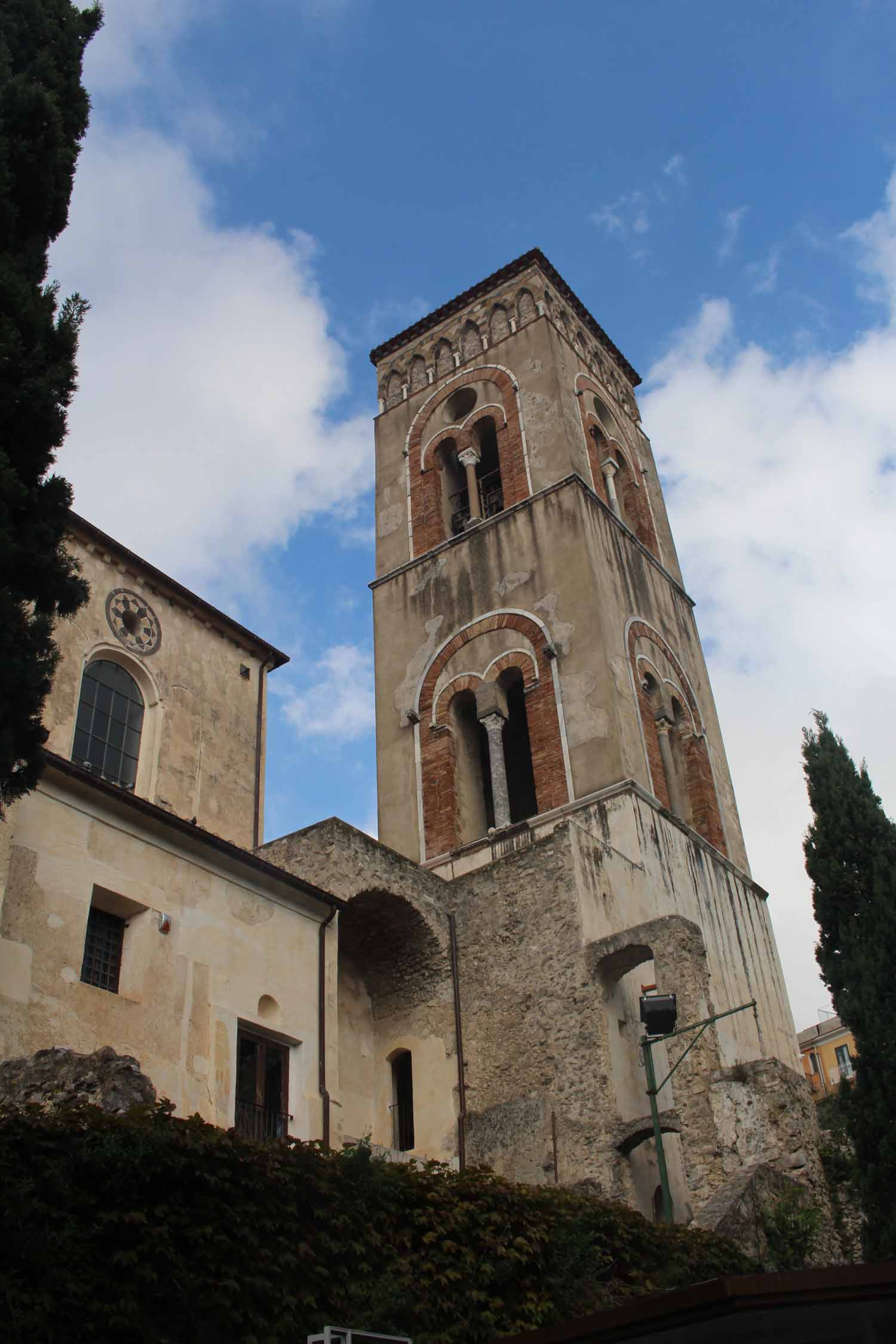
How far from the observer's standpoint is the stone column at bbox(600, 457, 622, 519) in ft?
89.1

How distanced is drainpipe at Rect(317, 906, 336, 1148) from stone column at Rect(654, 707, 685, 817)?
8717mm

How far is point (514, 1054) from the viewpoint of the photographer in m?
16.9

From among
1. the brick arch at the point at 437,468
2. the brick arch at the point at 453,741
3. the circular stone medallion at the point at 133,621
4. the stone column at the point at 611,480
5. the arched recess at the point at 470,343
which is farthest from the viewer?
the arched recess at the point at 470,343

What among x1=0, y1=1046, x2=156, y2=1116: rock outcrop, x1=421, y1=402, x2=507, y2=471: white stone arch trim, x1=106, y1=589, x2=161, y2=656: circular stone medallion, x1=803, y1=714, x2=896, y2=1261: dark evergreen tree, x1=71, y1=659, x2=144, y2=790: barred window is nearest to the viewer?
x1=0, y1=1046, x2=156, y2=1116: rock outcrop

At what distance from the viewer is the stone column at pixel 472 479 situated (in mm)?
26219

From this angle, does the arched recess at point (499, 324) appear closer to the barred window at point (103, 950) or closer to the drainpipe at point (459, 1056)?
the drainpipe at point (459, 1056)

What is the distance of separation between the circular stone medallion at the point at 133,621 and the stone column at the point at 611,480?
10.9 meters

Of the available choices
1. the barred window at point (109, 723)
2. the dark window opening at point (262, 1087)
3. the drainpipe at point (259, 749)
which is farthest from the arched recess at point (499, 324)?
the dark window opening at point (262, 1087)

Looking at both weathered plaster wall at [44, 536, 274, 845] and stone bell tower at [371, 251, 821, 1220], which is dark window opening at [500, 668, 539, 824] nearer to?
stone bell tower at [371, 251, 821, 1220]

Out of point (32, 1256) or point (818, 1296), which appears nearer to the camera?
point (818, 1296)

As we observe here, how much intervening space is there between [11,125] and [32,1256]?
755cm

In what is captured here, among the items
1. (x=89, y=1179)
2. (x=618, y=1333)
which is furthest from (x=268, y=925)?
(x=618, y=1333)

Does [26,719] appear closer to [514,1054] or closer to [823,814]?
[514,1054]

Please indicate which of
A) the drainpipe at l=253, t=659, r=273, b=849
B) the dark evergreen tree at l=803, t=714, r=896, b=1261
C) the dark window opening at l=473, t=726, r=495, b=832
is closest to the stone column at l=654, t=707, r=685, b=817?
the dark window opening at l=473, t=726, r=495, b=832
